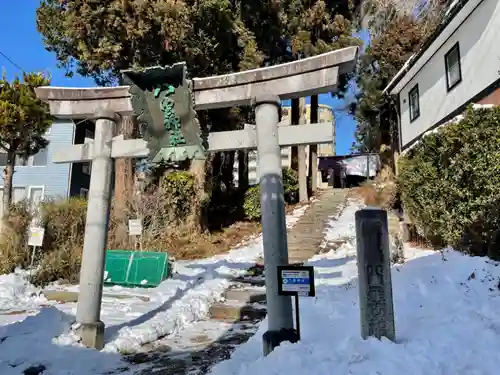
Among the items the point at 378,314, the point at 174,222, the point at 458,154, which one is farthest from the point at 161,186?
the point at 378,314

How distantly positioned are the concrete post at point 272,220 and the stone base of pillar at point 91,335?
8.60 ft

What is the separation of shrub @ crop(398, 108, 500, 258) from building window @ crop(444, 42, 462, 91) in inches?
132

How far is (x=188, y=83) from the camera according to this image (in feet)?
20.5

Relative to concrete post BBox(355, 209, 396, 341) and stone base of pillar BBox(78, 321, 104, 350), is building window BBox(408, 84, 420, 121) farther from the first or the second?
stone base of pillar BBox(78, 321, 104, 350)

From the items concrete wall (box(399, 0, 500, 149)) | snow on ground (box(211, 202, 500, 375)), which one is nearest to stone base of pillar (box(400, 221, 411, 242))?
snow on ground (box(211, 202, 500, 375))

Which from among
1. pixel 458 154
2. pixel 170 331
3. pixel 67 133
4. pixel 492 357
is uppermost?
pixel 67 133

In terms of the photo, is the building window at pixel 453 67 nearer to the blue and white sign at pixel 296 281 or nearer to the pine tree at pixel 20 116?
the blue and white sign at pixel 296 281

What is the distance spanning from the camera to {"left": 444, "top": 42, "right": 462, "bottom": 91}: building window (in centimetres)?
1187

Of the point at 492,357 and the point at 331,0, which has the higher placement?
the point at 331,0

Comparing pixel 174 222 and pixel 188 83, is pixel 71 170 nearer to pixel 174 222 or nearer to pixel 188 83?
pixel 174 222

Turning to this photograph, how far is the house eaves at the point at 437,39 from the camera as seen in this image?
10648 mm

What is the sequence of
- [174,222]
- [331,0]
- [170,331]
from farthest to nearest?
[331,0] < [174,222] < [170,331]

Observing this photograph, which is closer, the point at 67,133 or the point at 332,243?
the point at 332,243

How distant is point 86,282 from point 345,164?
26145 millimetres
